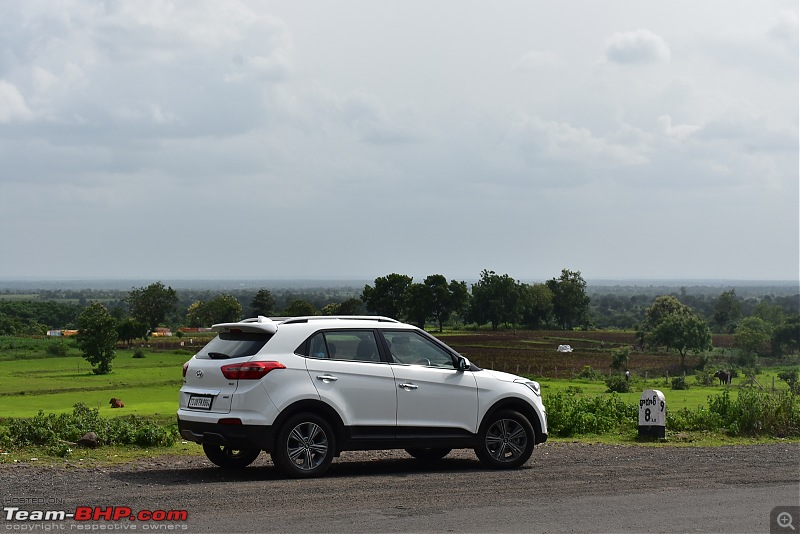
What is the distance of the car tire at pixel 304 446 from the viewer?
11.7 meters

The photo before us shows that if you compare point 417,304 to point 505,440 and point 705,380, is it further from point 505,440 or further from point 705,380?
point 505,440

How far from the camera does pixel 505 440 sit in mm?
13336

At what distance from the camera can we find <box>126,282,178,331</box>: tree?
475 ft

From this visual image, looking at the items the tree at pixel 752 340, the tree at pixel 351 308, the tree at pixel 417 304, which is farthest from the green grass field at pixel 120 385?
the tree at pixel 752 340

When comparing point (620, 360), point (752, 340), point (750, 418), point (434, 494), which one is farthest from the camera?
point (752, 340)

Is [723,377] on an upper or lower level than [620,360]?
lower

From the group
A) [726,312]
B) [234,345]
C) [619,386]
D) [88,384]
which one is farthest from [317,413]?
[726,312]

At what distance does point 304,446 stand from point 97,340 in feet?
285

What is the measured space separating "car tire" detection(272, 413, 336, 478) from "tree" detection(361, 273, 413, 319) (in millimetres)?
57942

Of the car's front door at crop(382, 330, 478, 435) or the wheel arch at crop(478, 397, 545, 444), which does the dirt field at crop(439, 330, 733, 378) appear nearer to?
the wheel arch at crop(478, 397, 545, 444)

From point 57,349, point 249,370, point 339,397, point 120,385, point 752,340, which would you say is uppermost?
point 249,370

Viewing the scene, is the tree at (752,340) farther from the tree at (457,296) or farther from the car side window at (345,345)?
the car side window at (345,345)

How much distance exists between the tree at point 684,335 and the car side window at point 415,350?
295ft

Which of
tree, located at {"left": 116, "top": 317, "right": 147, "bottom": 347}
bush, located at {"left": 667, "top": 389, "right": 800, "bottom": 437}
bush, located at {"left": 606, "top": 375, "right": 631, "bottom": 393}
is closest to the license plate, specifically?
bush, located at {"left": 667, "top": 389, "right": 800, "bottom": 437}
